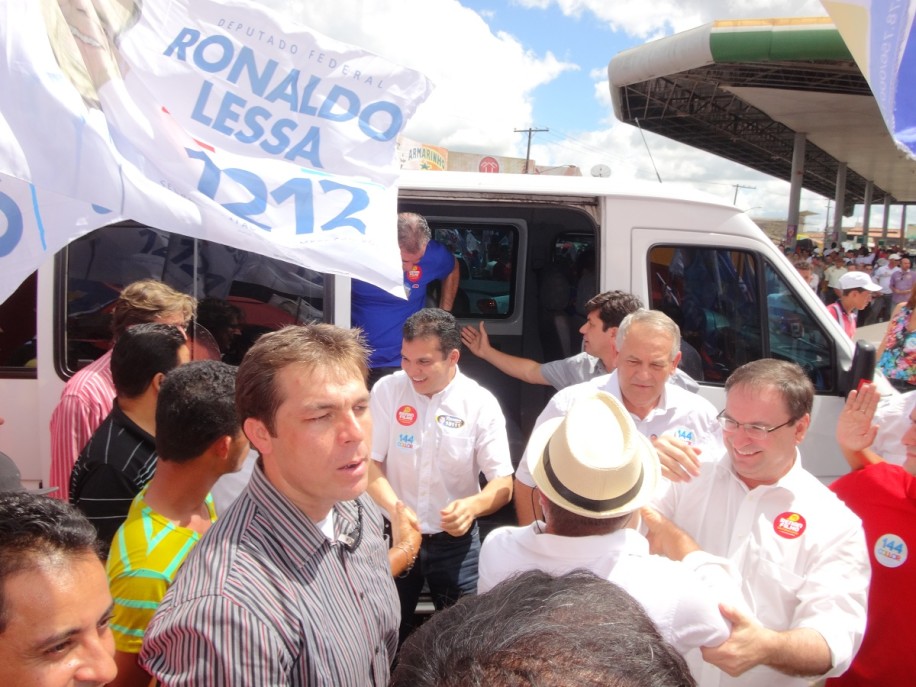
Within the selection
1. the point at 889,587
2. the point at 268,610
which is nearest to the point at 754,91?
the point at 889,587

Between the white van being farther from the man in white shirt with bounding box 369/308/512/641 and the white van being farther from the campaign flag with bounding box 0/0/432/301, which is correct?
the campaign flag with bounding box 0/0/432/301

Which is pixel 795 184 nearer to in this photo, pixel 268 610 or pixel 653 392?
pixel 653 392

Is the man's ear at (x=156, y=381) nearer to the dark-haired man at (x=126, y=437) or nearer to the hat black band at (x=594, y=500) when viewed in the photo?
the dark-haired man at (x=126, y=437)

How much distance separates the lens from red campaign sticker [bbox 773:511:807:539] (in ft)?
6.47

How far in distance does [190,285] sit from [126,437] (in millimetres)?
1372

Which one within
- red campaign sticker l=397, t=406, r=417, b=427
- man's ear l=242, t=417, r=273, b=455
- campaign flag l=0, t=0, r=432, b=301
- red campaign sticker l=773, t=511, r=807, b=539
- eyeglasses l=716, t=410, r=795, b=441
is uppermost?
campaign flag l=0, t=0, r=432, b=301

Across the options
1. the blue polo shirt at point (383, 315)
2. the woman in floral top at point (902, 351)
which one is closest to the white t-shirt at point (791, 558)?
the blue polo shirt at point (383, 315)

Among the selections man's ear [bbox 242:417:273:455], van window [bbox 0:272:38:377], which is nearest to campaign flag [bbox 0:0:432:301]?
man's ear [bbox 242:417:273:455]

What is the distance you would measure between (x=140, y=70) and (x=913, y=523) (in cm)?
288

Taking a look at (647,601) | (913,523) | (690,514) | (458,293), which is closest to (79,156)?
(647,601)

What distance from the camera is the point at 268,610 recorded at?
1.34 meters

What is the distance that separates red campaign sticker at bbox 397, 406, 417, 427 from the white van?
688 millimetres

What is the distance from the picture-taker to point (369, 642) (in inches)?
61.8

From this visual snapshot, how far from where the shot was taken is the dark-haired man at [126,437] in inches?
83.2
